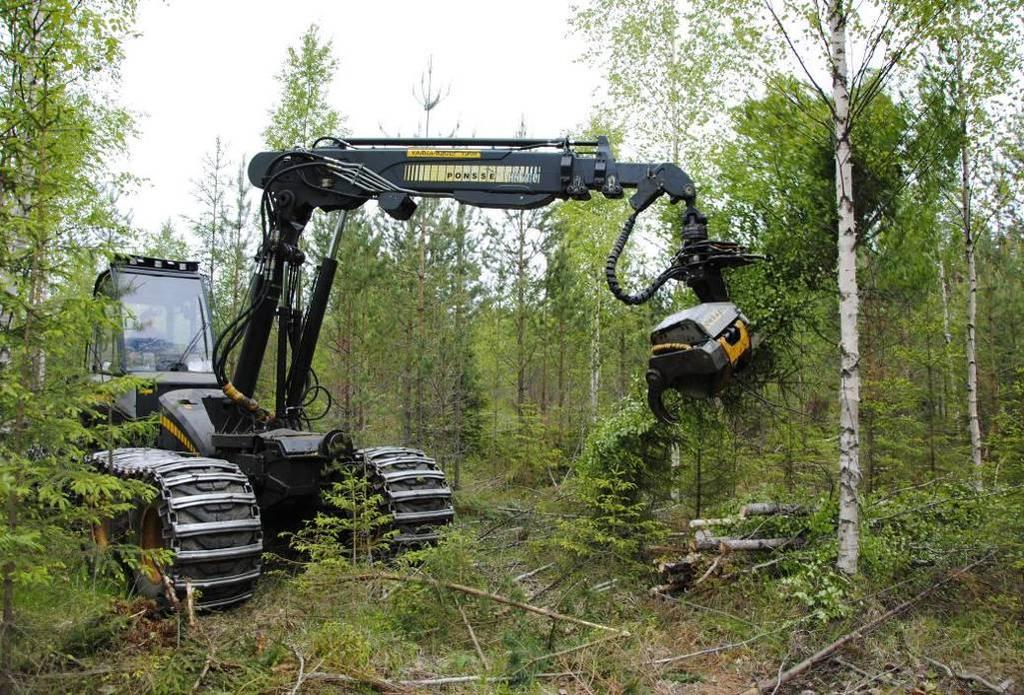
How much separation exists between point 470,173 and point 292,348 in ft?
8.00

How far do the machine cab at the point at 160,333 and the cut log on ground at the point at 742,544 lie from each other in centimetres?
535

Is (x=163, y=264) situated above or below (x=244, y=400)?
above

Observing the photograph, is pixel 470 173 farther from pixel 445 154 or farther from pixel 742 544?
pixel 742 544


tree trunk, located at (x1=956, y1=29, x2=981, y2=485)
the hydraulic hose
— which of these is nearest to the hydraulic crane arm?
the hydraulic hose

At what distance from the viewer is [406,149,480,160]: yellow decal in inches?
250

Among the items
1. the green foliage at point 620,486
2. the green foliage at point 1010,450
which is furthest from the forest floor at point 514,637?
the green foliage at point 1010,450

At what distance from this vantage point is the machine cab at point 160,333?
7.77m

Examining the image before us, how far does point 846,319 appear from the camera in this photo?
5941 millimetres

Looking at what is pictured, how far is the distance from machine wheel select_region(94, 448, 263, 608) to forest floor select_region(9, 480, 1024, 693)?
27cm

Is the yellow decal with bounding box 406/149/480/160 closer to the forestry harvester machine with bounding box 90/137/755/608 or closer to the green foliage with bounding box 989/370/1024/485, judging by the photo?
the forestry harvester machine with bounding box 90/137/755/608

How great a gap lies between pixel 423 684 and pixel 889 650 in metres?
3.12

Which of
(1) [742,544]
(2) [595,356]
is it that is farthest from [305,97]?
(1) [742,544]

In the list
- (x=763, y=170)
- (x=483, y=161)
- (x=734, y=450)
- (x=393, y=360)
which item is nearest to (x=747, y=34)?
(x=763, y=170)

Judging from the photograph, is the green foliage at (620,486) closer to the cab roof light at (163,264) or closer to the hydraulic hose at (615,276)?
the hydraulic hose at (615,276)
